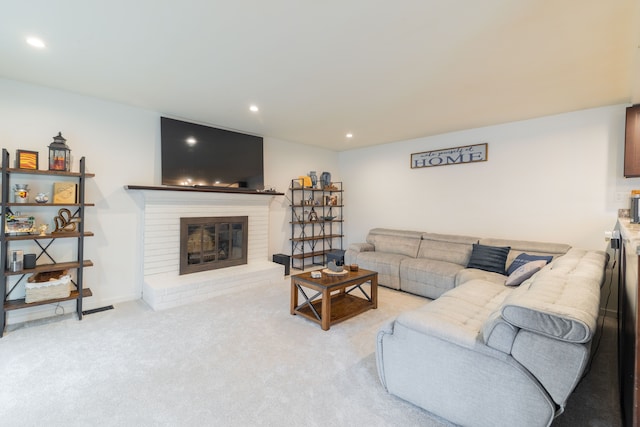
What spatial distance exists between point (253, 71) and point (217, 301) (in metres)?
2.64

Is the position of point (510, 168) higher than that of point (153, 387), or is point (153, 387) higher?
point (510, 168)

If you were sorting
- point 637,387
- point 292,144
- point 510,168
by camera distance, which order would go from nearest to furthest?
point 637,387, point 510,168, point 292,144

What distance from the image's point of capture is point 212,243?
431 centimetres

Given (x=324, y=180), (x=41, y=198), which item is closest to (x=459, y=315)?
(x=41, y=198)

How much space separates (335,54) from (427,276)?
9.48 feet

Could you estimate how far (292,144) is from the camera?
18.0ft

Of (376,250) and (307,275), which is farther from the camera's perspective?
(376,250)

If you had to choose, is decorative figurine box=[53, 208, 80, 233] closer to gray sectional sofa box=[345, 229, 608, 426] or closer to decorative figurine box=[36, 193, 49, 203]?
decorative figurine box=[36, 193, 49, 203]

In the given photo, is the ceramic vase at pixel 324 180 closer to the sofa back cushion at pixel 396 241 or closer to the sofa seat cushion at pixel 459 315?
the sofa back cushion at pixel 396 241

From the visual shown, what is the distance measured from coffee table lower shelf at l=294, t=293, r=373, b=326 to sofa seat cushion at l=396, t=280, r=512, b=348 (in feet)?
3.50

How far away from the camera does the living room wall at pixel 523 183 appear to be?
3.45 meters

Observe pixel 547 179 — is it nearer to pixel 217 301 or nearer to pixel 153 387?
pixel 217 301

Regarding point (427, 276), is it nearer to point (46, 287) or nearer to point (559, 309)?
point (559, 309)

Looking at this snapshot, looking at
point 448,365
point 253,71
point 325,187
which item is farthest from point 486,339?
point 325,187
